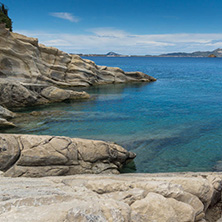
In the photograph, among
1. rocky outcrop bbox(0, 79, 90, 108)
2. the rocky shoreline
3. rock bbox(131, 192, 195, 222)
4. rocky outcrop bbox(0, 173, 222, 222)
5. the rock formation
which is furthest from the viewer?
the rock formation

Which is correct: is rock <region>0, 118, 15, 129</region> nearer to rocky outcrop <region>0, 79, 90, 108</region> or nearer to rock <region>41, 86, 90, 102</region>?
rocky outcrop <region>0, 79, 90, 108</region>

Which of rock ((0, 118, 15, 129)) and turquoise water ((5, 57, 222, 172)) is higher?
rock ((0, 118, 15, 129))

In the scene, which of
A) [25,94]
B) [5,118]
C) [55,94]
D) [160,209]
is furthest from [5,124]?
[160,209]

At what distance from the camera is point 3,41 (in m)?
37.6

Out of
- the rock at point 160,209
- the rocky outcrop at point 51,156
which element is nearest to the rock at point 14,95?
the rocky outcrop at point 51,156

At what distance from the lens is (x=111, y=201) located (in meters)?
6.80

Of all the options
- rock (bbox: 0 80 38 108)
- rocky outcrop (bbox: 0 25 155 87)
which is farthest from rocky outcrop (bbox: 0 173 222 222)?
rocky outcrop (bbox: 0 25 155 87)

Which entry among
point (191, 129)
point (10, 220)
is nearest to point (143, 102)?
point (191, 129)

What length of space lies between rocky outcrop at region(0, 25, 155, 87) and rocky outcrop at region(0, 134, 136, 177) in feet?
87.8

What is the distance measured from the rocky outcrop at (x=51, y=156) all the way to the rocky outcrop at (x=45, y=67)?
26.8 metres

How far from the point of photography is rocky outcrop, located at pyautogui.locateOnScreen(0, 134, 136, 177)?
12.6 meters

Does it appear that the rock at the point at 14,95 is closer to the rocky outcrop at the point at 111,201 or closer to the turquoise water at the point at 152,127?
the turquoise water at the point at 152,127

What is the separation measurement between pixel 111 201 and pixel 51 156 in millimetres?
7163

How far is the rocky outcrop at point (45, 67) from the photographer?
124 feet
